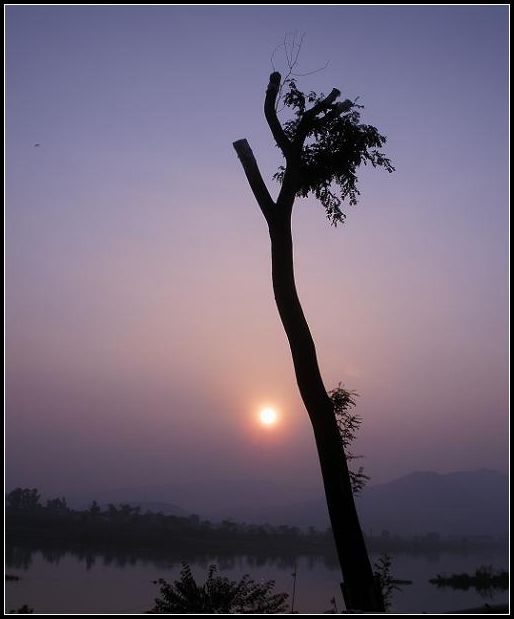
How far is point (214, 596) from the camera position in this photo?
916 cm

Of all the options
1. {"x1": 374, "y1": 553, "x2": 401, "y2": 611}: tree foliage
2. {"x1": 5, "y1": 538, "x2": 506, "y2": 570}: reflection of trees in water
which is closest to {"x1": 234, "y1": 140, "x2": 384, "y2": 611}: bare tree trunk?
{"x1": 374, "y1": 553, "x2": 401, "y2": 611}: tree foliage

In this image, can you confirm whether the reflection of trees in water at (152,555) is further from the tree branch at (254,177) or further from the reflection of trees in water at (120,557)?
the tree branch at (254,177)

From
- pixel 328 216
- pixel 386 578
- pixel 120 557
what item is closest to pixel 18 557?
pixel 120 557

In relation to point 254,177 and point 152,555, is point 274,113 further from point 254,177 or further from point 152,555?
point 152,555

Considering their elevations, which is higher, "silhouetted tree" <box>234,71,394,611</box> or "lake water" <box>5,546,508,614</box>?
"silhouetted tree" <box>234,71,394,611</box>

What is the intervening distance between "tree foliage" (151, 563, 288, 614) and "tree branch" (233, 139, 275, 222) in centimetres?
576

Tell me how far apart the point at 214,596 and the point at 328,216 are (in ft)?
20.6

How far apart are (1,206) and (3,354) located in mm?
2631

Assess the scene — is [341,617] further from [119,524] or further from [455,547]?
[455,547]

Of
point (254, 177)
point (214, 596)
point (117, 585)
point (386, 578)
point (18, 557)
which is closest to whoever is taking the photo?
point (254, 177)

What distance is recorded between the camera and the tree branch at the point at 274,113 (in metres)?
8.45

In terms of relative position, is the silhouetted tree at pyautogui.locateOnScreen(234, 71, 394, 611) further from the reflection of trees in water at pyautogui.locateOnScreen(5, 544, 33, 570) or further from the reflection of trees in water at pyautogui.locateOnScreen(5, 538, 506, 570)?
the reflection of trees in water at pyautogui.locateOnScreen(5, 544, 33, 570)

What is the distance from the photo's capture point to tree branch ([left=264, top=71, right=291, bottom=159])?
845cm

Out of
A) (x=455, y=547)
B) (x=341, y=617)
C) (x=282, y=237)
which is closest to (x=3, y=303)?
(x=282, y=237)
